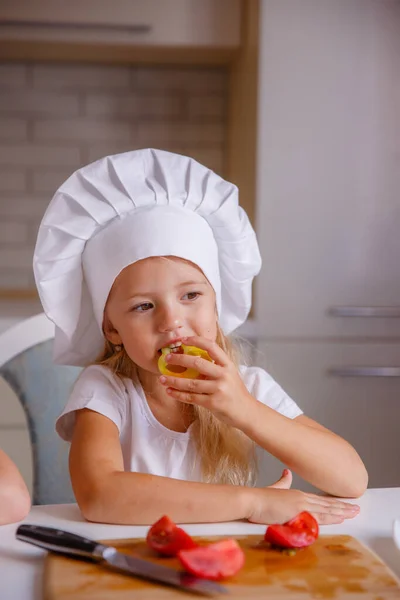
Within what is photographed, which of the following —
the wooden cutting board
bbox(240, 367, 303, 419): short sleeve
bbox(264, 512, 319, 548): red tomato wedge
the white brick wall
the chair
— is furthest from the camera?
the white brick wall

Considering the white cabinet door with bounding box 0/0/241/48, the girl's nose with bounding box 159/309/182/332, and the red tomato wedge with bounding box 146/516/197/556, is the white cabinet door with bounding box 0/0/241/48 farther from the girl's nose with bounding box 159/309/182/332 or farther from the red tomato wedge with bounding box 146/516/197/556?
the red tomato wedge with bounding box 146/516/197/556

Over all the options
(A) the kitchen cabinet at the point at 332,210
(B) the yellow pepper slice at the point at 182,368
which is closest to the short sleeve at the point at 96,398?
(B) the yellow pepper slice at the point at 182,368

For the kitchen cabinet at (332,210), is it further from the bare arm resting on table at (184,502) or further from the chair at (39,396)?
the bare arm resting on table at (184,502)

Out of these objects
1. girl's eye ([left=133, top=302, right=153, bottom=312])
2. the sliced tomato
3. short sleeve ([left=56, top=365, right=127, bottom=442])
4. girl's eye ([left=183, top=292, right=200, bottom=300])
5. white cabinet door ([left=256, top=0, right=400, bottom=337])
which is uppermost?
white cabinet door ([left=256, top=0, right=400, bottom=337])

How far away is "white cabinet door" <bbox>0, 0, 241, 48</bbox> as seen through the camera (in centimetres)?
226

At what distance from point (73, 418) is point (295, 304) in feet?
4.14

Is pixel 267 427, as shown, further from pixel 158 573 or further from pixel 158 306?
pixel 158 573

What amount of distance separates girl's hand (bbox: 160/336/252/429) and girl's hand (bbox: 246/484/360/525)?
0.11m

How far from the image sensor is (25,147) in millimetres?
2660

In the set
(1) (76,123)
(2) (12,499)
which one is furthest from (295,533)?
(1) (76,123)

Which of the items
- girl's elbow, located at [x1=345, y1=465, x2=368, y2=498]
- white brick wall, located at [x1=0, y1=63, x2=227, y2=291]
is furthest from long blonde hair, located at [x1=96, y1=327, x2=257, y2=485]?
white brick wall, located at [x1=0, y1=63, x2=227, y2=291]

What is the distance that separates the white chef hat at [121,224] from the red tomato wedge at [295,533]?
438 millimetres

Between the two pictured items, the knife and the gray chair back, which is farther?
the gray chair back

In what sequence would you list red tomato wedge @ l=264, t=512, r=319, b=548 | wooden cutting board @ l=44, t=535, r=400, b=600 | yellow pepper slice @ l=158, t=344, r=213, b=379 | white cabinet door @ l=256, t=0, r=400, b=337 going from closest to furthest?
wooden cutting board @ l=44, t=535, r=400, b=600 < red tomato wedge @ l=264, t=512, r=319, b=548 < yellow pepper slice @ l=158, t=344, r=213, b=379 < white cabinet door @ l=256, t=0, r=400, b=337
